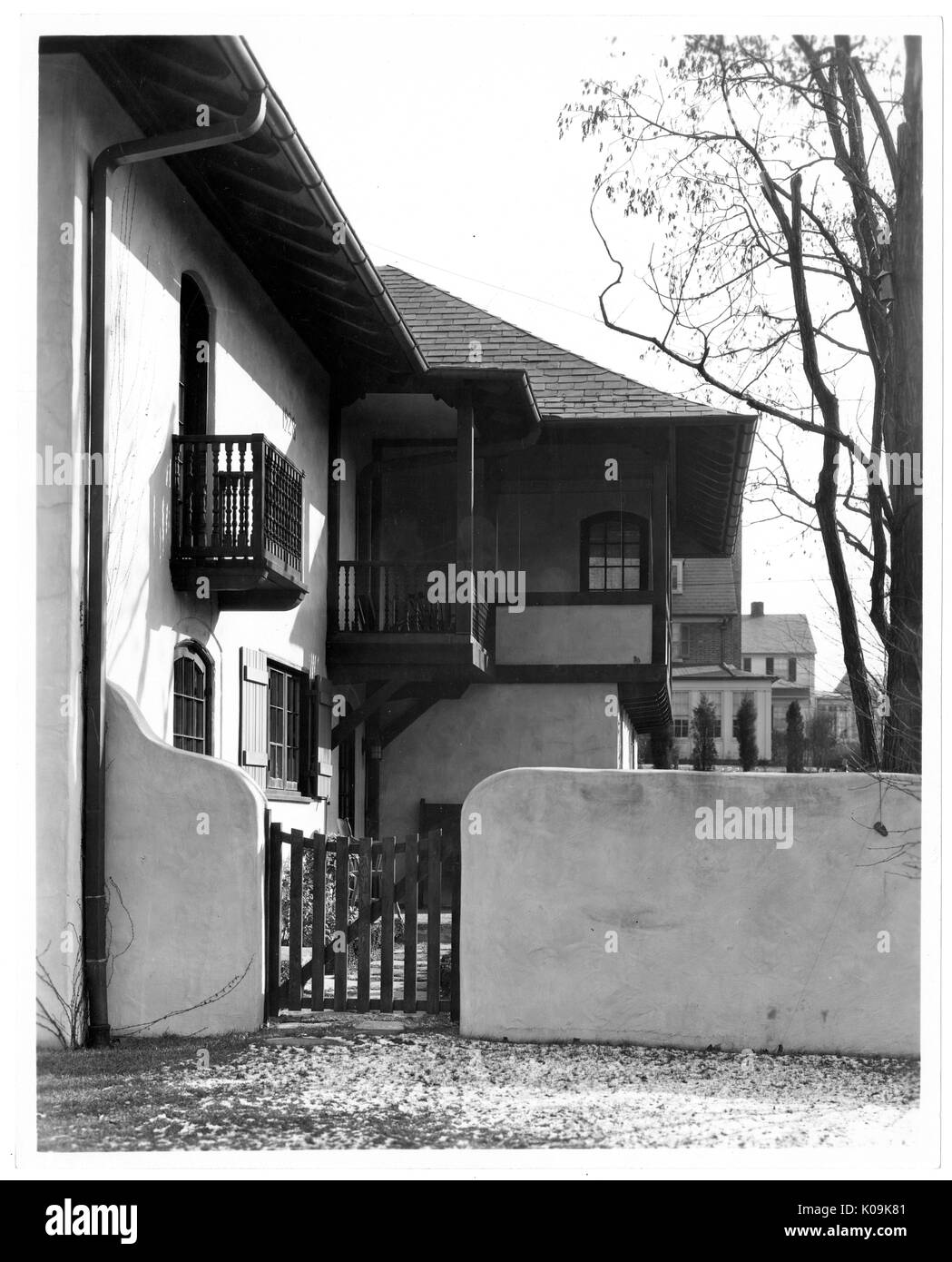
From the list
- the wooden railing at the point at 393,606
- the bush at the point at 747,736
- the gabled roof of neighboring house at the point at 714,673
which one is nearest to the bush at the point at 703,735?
the bush at the point at 747,736

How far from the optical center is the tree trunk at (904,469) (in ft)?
30.7

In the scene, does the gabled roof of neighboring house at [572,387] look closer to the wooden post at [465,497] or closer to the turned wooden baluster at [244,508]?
the wooden post at [465,497]

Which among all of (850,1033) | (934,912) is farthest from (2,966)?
(850,1033)

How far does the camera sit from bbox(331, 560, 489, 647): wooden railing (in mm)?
14320

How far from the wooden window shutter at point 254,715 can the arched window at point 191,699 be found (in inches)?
29.9

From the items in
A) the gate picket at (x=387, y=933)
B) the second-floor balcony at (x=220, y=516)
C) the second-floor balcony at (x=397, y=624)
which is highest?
the second-floor balcony at (x=220, y=516)

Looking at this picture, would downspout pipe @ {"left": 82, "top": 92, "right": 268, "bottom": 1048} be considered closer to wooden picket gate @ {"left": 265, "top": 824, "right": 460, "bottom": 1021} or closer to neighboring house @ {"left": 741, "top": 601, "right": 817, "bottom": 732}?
wooden picket gate @ {"left": 265, "top": 824, "right": 460, "bottom": 1021}

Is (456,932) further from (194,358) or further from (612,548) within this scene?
(612,548)

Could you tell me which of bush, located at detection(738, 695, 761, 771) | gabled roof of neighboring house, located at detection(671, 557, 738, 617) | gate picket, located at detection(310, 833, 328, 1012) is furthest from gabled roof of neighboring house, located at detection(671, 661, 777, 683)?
gate picket, located at detection(310, 833, 328, 1012)

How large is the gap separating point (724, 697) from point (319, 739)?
52.1 metres

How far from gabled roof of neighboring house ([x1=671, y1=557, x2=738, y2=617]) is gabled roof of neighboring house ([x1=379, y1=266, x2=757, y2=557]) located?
41.9 meters

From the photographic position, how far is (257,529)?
10.0 meters
